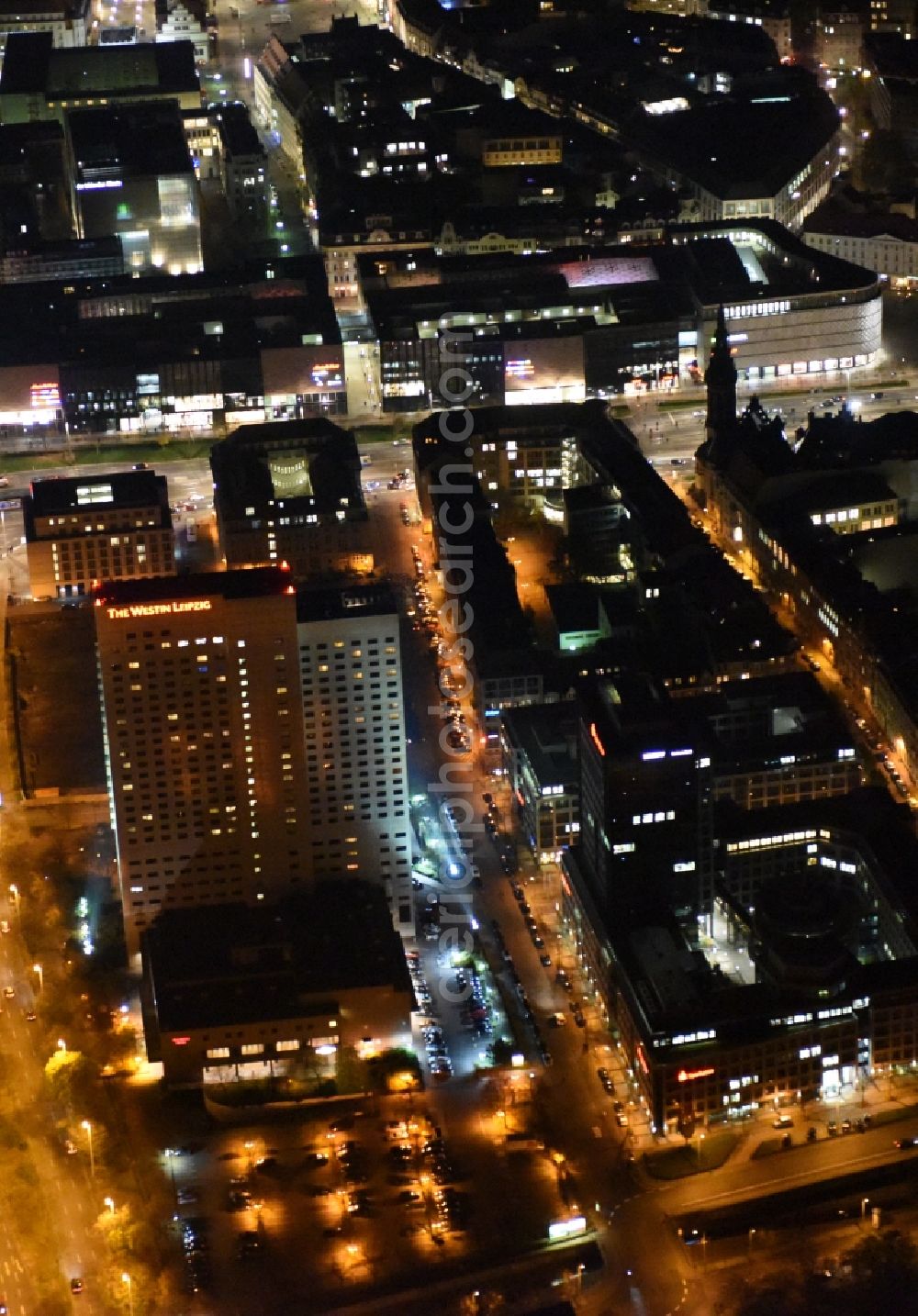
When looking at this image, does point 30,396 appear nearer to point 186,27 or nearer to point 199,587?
point 199,587

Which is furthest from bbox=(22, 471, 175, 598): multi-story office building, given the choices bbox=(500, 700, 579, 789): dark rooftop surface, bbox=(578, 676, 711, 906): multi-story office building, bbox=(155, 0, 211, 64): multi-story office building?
bbox=(155, 0, 211, 64): multi-story office building

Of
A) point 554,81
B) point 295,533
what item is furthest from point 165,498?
point 554,81

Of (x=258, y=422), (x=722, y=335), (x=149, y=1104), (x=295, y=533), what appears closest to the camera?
(x=149, y=1104)

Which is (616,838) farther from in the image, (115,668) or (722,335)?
(722,335)

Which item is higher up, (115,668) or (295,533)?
(115,668)

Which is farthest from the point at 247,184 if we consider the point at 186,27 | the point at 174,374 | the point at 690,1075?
the point at 690,1075

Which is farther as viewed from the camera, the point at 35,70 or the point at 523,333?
the point at 35,70

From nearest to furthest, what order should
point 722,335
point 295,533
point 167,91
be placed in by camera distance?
point 295,533 → point 722,335 → point 167,91
